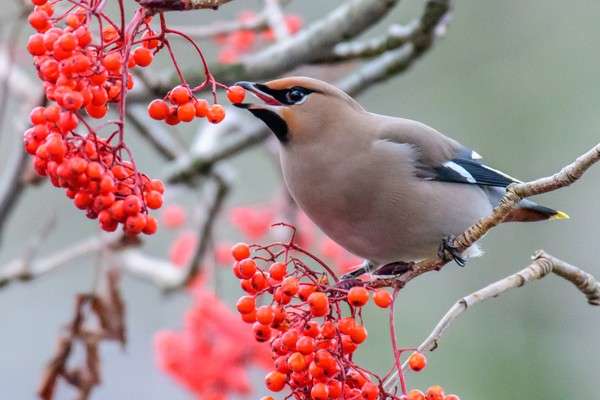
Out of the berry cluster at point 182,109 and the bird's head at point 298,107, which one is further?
the bird's head at point 298,107

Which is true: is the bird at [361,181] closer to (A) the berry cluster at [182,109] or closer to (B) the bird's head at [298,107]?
(B) the bird's head at [298,107]

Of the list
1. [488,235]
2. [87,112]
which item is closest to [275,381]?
[87,112]

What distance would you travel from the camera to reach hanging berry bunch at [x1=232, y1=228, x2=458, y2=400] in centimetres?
212

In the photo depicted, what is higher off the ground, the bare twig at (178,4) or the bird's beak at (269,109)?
the bare twig at (178,4)

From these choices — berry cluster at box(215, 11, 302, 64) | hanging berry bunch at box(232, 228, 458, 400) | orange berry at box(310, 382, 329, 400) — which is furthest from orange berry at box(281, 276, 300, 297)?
berry cluster at box(215, 11, 302, 64)

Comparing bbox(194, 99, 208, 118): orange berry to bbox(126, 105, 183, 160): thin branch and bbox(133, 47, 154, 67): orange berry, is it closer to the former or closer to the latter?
bbox(133, 47, 154, 67): orange berry

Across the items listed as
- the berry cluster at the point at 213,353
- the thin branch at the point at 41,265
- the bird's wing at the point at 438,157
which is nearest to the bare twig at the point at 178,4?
the bird's wing at the point at 438,157

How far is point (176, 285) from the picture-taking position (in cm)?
438

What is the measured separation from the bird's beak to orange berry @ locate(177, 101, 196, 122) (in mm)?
757

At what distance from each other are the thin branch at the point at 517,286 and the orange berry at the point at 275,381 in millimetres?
255

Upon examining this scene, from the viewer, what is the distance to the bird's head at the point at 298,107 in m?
3.05

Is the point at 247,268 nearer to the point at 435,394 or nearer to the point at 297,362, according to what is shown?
the point at 297,362

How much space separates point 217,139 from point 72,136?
9.43 ft

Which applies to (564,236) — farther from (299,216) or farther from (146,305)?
(299,216)
